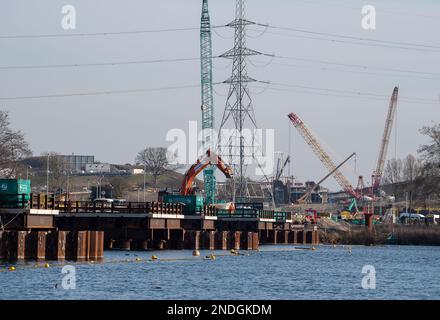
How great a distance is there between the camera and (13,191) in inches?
3329

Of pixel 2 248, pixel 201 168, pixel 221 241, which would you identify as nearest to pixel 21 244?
pixel 2 248

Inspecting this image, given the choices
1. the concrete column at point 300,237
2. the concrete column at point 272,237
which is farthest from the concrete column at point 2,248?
the concrete column at point 300,237

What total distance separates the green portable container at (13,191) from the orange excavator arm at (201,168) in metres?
63.0

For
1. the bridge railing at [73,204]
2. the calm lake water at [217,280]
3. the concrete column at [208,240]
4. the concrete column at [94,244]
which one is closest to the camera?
the calm lake water at [217,280]

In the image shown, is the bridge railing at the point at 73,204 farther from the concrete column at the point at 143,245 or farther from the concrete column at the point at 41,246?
the concrete column at the point at 41,246

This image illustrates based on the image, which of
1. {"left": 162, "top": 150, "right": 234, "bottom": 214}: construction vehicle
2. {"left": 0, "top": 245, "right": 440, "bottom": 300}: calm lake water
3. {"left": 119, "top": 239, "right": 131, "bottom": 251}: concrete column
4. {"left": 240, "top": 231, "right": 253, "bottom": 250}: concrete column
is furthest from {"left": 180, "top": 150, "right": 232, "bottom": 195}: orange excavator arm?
{"left": 0, "top": 245, "right": 440, "bottom": 300}: calm lake water

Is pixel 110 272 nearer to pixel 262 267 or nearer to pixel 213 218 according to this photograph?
pixel 262 267

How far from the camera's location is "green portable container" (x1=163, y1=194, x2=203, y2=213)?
12482 cm

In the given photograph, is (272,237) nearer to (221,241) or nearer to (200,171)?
(200,171)

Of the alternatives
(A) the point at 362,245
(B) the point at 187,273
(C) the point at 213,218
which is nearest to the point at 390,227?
(A) the point at 362,245

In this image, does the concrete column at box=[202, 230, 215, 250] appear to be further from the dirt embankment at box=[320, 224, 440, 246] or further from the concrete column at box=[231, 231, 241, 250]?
the dirt embankment at box=[320, 224, 440, 246]

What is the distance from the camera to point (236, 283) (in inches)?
2667

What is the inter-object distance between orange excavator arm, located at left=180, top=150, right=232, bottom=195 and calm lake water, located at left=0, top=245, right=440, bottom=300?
53.1 metres

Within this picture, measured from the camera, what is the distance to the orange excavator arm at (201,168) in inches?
5866
